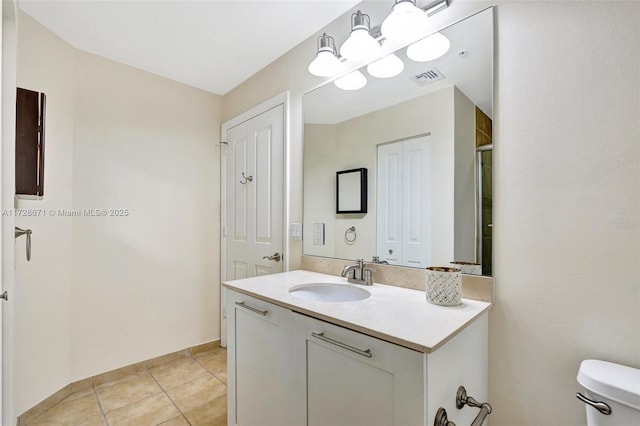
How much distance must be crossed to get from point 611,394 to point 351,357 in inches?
27.6

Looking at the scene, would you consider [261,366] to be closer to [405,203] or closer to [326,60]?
[405,203]

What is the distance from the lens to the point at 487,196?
122 centimetres

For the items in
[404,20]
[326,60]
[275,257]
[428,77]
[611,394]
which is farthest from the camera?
[275,257]

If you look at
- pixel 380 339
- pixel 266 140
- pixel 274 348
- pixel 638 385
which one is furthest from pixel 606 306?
pixel 266 140

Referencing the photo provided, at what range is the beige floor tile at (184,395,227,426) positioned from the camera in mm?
1742

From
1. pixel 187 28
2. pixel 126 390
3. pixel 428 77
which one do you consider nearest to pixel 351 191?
pixel 428 77

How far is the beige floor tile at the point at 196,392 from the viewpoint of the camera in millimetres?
1924

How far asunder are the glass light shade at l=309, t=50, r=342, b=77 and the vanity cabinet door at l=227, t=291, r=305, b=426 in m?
1.30

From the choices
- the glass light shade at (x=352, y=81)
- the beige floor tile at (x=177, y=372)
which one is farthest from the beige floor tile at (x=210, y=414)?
the glass light shade at (x=352, y=81)

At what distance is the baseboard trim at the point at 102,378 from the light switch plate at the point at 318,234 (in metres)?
1.53

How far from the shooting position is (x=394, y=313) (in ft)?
3.53

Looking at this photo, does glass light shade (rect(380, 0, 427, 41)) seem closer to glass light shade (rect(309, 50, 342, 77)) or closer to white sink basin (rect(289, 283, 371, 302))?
glass light shade (rect(309, 50, 342, 77))

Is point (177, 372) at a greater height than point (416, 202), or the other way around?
point (416, 202)

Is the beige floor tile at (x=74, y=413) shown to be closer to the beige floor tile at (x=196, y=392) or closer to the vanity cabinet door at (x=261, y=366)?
the beige floor tile at (x=196, y=392)
